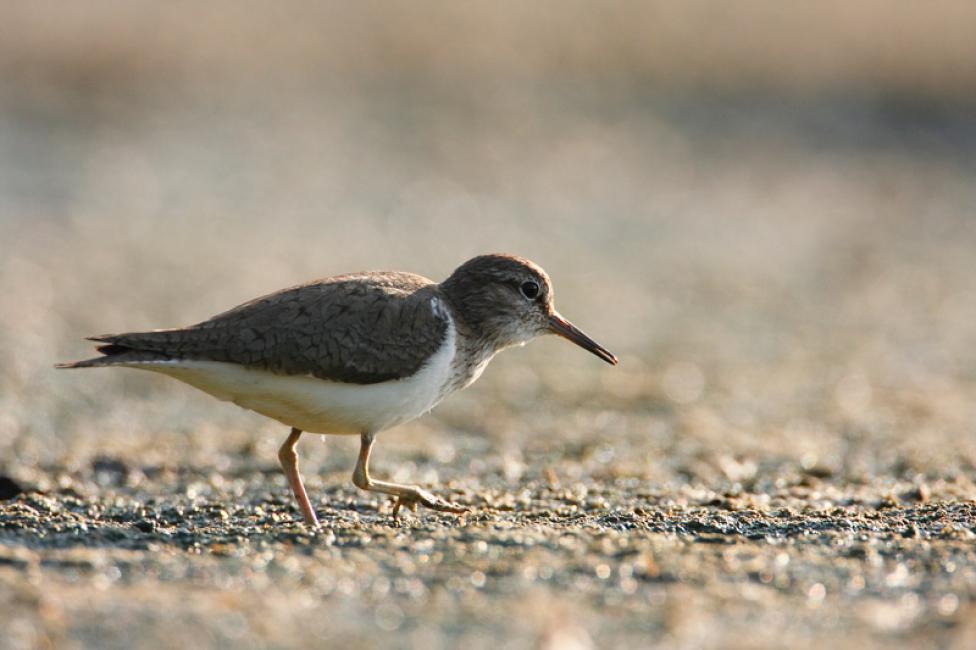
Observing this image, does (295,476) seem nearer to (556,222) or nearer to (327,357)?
(327,357)

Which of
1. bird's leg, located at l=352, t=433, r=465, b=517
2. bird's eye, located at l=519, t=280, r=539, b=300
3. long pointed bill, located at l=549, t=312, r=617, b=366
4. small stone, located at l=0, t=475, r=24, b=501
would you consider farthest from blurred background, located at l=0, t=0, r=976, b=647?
bird's eye, located at l=519, t=280, r=539, b=300

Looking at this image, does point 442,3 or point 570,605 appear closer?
point 570,605

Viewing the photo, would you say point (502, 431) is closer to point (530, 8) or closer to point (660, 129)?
point (660, 129)

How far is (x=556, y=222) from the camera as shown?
736 inches

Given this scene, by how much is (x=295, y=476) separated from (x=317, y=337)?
0.91 m

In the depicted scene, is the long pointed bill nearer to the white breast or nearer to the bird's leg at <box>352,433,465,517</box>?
the white breast

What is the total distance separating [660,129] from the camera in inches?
881

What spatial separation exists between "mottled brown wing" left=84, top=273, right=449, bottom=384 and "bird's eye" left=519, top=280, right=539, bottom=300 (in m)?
0.91

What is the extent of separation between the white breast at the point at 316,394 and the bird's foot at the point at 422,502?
1.41 feet

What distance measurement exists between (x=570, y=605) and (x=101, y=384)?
7.23m

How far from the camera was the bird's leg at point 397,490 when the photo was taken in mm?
7230

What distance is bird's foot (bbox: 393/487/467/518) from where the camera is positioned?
722 cm

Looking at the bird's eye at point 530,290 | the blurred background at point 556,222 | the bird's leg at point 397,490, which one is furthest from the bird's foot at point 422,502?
the bird's eye at point 530,290

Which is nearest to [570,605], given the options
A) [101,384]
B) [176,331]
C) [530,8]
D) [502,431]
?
[176,331]
